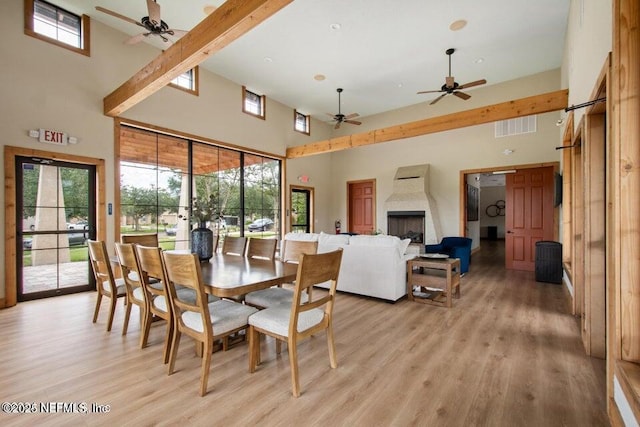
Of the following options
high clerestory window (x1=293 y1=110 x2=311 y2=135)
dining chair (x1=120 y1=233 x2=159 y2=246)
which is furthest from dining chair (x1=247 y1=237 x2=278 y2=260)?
high clerestory window (x1=293 y1=110 x2=311 y2=135)

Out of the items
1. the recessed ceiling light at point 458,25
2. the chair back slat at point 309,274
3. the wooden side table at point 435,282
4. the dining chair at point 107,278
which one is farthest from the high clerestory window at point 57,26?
the wooden side table at point 435,282

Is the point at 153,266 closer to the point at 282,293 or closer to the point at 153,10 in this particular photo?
the point at 282,293

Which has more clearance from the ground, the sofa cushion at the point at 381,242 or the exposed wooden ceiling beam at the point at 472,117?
the exposed wooden ceiling beam at the point at 472,117

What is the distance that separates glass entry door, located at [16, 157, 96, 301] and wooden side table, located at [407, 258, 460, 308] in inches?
198

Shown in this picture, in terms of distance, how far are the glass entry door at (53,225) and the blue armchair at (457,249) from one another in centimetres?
640

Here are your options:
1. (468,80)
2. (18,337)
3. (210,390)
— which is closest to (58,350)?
(18,337)

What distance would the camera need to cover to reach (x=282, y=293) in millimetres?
2695

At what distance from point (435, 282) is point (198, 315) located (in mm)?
3079

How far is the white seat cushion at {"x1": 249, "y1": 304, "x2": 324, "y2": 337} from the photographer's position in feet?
6.45

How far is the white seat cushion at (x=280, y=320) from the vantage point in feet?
6.45

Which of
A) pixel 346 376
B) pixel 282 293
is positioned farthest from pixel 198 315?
pixel 346 376

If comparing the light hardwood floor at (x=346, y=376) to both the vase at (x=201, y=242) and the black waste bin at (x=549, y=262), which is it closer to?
the vase at (x=201, y=242)

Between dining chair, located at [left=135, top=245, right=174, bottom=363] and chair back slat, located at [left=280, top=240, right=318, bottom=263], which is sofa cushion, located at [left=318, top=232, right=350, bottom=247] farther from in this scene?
dining chair, located at [left=135, top=245, right=174, bottom=363]

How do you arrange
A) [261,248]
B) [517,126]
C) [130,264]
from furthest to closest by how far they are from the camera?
[517,126] → [261,248] → [130,264]
